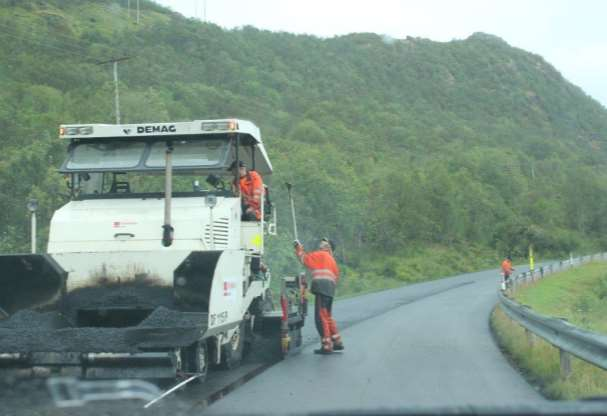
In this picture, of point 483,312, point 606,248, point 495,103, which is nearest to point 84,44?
point 606,248

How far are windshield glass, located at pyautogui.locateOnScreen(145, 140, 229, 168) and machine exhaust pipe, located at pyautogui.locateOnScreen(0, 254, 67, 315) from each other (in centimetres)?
221

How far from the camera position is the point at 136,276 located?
8.88 meters

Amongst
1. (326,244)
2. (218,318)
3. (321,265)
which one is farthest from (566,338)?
(326,244)

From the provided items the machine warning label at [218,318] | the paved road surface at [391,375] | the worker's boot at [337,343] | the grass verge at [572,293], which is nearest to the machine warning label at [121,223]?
the machine warning label at [218,318]

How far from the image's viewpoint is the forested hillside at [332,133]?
163ft

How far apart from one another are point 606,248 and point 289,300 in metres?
94.6

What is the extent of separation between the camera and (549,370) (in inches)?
398

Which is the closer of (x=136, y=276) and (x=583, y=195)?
(x=136, y=276)

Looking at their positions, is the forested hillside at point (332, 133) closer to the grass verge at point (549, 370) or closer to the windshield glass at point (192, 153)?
the windshield glass at point (192, 153)

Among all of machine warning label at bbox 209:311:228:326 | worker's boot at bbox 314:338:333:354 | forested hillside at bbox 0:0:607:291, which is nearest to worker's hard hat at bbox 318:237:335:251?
worker's boot at bbox 314:338:333:354

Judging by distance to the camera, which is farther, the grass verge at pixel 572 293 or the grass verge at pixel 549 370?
the grass verge at pixel 572 293

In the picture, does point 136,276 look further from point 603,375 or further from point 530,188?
point 530,188

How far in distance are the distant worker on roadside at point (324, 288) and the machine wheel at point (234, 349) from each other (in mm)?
1868

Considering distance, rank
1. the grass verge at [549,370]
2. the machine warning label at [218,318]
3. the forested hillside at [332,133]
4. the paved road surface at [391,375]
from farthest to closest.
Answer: the forested hillside at [332,133], the grass verge at [549,370], the machine warning label at [218,318], the paved road surface at [391,375]
